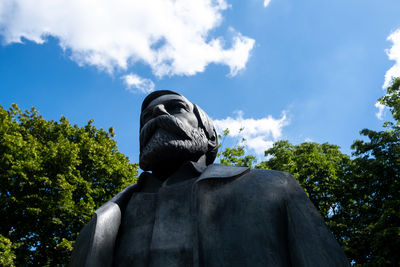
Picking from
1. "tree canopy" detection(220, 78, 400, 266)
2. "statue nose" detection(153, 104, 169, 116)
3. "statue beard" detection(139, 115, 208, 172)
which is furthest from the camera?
"tree canopy" detection(220, 78, 400, 266)

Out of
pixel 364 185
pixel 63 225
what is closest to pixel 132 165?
pixel 63 225

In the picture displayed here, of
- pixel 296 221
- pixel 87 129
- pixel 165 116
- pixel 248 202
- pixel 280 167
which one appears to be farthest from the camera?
pixel 87 129

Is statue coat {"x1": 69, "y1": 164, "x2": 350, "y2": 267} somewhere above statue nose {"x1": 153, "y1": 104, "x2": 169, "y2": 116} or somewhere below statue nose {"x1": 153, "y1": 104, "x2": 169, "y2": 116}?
below

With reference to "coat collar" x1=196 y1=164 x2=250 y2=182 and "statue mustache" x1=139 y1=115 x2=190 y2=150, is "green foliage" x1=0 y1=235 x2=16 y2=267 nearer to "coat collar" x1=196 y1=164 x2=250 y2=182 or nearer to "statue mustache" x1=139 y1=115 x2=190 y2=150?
"statue mustache" x1=139 y1=115 x2=190 y2=150

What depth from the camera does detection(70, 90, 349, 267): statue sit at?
220 cm

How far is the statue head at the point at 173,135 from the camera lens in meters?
3.19

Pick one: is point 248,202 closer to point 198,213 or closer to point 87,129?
point 198,213

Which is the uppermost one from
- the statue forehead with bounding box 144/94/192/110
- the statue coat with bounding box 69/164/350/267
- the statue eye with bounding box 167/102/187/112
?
the statue forehead with bounding box 144/94/192/110

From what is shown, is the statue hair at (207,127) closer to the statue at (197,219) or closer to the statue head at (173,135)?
the statue head at (173,135)

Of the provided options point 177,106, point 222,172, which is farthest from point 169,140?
point 222,172

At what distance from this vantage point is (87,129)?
17906mm

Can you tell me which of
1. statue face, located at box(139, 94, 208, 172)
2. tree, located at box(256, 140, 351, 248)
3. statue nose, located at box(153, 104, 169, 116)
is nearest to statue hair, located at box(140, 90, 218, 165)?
statue face, located at box(139, 94, 208, 172)

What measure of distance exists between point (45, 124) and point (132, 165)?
490 cm

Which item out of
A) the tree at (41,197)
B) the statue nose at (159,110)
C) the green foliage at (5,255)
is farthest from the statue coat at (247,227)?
the tree at (41,197)
